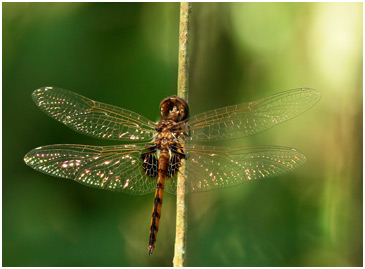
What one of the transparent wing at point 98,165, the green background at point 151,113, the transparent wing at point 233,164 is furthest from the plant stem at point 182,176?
the green background at point 151,113

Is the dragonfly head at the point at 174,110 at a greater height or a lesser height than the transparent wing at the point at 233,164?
greater

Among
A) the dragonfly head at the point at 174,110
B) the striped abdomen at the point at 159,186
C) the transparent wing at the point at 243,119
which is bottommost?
the striped abdomen at the point at 159,186

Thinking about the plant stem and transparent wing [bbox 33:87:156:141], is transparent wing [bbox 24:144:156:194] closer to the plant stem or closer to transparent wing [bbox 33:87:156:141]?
transparent wing [bbox 33:87:156:141]

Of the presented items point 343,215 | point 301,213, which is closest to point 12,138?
point 301,213

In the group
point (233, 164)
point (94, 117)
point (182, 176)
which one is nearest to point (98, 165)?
point (94, 117)

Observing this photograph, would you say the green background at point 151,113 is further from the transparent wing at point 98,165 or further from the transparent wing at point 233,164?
the transparent wing at point 233,164

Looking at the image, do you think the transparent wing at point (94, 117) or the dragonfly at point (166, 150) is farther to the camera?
the transparent wing at point (94, 117)

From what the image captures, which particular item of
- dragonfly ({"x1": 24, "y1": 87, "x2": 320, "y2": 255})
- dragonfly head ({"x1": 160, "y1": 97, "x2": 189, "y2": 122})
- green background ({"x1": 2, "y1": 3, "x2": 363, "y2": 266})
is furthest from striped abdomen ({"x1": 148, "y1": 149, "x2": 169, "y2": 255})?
green background ({"x1": 2, "y1": 3, "x2": 363, "y2": 266})
